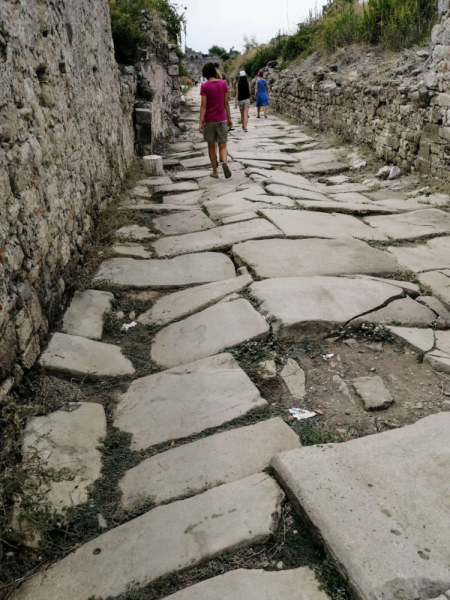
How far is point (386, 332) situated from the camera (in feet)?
8.45

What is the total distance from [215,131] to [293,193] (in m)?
1.56

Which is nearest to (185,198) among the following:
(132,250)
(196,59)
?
(132,250)

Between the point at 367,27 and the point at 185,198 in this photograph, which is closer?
the point at 185,198

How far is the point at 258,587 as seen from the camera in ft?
4.33

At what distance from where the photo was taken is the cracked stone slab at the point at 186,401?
6.68 feet

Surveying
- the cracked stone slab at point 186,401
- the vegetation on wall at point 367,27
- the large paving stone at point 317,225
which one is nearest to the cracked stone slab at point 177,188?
the large paving stone at point 317,225

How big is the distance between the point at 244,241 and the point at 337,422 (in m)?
2.18

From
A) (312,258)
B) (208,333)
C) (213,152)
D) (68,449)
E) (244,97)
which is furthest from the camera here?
(244,97)

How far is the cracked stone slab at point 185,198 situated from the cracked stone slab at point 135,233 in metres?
1.04

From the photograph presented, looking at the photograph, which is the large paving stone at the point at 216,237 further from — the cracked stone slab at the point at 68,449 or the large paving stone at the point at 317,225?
the cracked stone slab at the point at 68,449

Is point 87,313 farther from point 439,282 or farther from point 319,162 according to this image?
point 319,162

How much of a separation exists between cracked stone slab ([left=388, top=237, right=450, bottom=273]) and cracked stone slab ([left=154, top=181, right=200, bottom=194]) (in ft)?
9.67

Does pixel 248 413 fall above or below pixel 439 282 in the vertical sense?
below

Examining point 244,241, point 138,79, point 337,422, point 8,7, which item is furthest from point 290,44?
point 337,422
